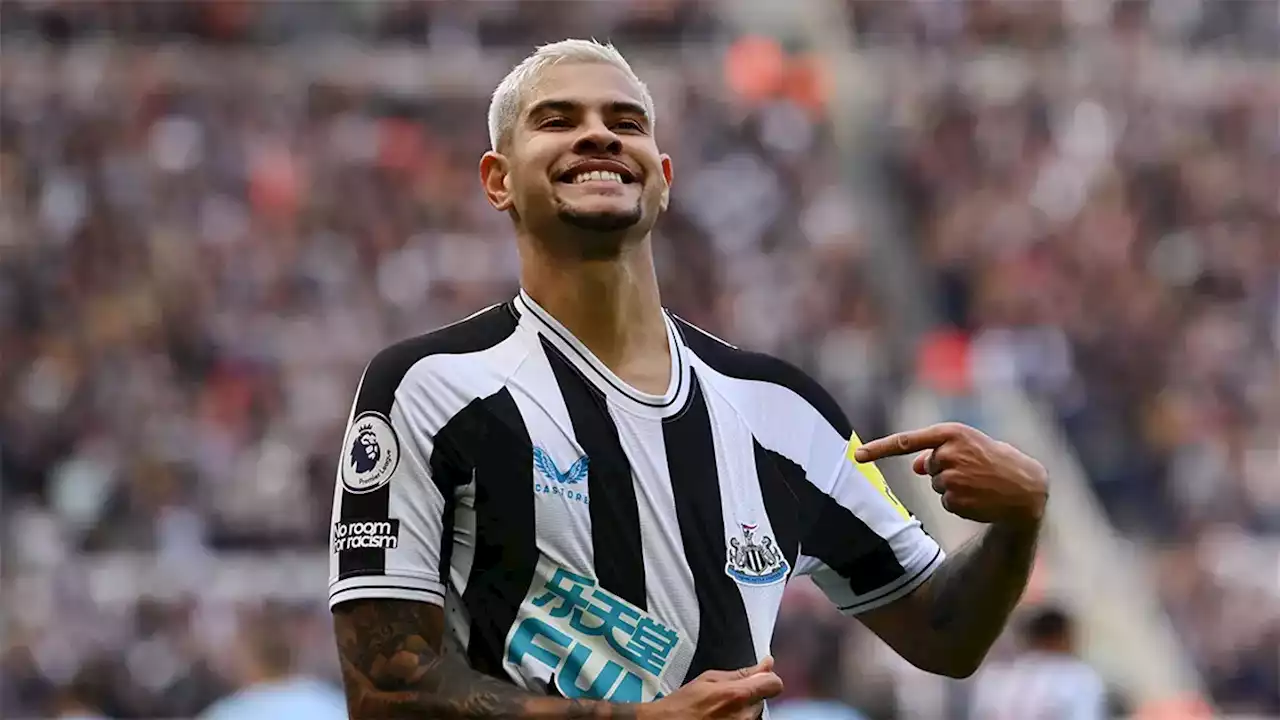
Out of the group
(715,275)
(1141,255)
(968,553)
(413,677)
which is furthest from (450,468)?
(1141,255)

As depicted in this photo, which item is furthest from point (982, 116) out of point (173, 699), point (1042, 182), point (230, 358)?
point (173, 699)

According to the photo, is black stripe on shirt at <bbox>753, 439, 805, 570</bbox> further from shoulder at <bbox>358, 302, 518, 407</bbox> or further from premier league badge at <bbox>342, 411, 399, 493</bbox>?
premier league badge at <bbox>342, 411, 399, 493</bbox>

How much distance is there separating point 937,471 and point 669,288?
34.6ft

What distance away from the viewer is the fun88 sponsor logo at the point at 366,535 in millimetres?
3438

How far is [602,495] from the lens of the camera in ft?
11.7

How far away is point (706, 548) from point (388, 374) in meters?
0.60

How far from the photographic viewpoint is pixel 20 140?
15.0 metres

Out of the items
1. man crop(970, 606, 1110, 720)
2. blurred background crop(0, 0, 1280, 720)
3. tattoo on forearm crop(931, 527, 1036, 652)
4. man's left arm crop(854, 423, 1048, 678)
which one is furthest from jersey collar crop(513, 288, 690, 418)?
blurred background crop(0, 0, 1280, 720)

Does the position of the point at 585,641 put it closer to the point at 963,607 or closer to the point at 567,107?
the point at 963,607

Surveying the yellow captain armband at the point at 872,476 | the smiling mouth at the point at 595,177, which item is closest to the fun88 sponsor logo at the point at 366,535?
the smiling mouth at the point at 595,177

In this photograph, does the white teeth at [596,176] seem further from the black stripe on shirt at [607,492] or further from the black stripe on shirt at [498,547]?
the black stripe on shirt at [498,547]

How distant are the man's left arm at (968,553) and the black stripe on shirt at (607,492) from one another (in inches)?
16.7

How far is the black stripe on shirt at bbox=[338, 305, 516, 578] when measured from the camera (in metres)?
3.46

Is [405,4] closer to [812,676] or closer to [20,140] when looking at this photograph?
[20,140]
